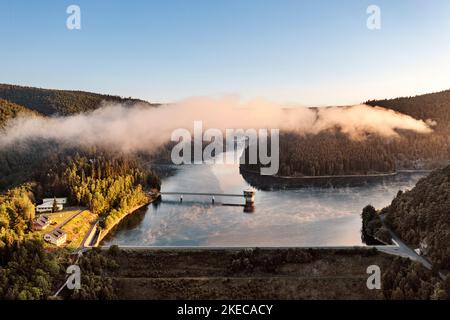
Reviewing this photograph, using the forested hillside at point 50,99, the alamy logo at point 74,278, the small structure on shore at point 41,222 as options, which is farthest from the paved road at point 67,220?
the forested hillside at point 50,99

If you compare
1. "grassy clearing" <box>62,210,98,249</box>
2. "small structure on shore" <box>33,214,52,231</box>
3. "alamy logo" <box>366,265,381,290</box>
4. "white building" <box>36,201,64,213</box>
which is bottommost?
"alamy logo" <box>366,265,381,290</box>

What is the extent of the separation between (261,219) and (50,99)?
333 ft

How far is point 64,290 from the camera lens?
31828mm

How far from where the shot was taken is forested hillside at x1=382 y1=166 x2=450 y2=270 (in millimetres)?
36144

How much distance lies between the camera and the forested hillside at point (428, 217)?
36144 mm

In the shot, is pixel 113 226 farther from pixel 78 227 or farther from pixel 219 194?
pixel 219 194

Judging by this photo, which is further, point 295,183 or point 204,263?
point 295,183

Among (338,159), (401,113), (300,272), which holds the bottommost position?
(300,272)

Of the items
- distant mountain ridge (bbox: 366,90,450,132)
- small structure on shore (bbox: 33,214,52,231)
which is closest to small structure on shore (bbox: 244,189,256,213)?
small structure on shore (bbox: 33,214,52,231)

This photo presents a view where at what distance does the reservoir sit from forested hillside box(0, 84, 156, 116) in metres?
62.3

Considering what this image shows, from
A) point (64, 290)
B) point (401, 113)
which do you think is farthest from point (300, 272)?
point (401, 113)

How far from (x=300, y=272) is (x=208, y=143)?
12631cm

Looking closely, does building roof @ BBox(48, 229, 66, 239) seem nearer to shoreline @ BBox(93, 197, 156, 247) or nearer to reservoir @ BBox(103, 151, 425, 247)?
shoreline @ BBox(93, 197, 156, 247)

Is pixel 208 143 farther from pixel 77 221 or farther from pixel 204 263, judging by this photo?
pixel 204 263
